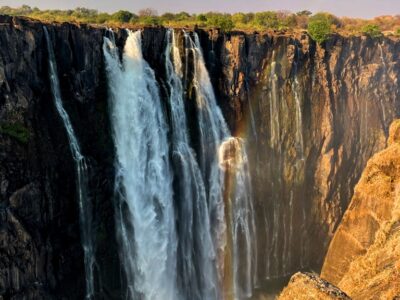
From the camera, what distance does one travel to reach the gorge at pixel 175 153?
1862 cm

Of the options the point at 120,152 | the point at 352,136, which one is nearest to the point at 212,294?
the point at 120,152

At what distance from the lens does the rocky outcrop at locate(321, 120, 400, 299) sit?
891cm

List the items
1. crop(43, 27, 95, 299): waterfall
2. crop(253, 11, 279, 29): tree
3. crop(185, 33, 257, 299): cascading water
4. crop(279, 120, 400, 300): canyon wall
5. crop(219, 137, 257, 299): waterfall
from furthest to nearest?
crop(253, 11, 279, 29): tree
crop(219, 137, 257, 299): waterfall
crop(185, 33, 257, 299): cascading water
crop(43, 27, 95, 299): waterfall
crop(279, 120, 400, 300): canyon wall

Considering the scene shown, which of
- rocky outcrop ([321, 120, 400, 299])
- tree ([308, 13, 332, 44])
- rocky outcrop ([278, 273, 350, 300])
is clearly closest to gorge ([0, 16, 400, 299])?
tree ([308, 13, 332, 44])

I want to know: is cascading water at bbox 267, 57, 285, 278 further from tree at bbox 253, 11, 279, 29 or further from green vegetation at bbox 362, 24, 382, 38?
green vegetation at bbox 362, 24, 382, 38

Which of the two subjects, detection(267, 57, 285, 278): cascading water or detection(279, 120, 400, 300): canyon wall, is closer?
detection(279, 120, 400, 300): canyon wall

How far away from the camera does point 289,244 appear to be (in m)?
30.5

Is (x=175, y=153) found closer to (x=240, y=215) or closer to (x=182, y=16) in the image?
(x=240, y=215)

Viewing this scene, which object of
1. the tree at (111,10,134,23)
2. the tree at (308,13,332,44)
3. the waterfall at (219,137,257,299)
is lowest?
the waterfall at (219,137,257,299)

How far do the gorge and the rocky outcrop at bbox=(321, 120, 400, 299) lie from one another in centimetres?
769

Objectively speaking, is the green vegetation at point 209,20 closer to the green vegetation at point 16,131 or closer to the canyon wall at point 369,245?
the green vegetation at point 16,131

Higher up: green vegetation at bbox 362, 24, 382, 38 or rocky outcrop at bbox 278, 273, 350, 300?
green vegetation at bbox 362, 24, 382, 38

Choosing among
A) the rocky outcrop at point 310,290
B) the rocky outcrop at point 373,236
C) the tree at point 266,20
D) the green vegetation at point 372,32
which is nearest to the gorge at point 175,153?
the green vegetation at point 372,32

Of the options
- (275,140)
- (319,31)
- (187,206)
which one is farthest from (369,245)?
(319,31)
